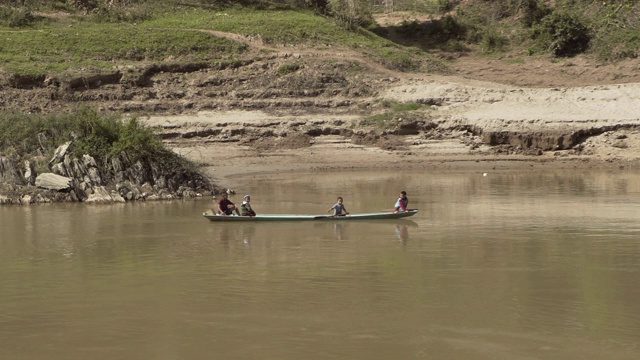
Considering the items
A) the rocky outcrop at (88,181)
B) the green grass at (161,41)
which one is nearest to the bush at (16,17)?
the green grass at (161,41)

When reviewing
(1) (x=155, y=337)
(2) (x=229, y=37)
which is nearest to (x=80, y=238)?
(1) (x=155, y=337)

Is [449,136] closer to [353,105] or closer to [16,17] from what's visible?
[353,105]

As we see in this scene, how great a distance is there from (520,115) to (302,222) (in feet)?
48.9

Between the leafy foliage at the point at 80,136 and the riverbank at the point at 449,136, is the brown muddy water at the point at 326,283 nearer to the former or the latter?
the leafy foliage at the point at 80,136

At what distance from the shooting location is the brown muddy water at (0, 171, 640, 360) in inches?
450

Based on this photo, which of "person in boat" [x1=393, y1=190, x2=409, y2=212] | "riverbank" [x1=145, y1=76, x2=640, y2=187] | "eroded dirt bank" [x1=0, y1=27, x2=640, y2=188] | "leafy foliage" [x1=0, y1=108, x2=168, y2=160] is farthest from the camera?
"eroded dirt bank" [x1=0, y1=27, x2=640, y2=188]

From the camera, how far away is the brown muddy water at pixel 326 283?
1144cm

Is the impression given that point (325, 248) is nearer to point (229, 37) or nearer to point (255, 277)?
point (255, 277)

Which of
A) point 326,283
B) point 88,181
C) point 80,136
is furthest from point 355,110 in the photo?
point 326,283

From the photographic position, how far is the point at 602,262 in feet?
52.2

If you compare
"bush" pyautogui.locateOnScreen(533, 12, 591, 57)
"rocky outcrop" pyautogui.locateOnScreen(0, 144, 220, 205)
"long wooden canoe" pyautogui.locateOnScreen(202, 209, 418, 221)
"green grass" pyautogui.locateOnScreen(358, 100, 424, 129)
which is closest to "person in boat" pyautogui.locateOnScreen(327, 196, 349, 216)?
"long wooden canoe" pyautogui.locateOnScreen(202, 209, 418, 221)

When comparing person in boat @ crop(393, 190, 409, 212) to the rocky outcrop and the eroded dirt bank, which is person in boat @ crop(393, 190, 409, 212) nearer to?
the rocky outcrop

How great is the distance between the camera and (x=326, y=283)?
14.5 meters

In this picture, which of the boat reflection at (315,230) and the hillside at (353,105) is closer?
the boat reflection at (315,230)
